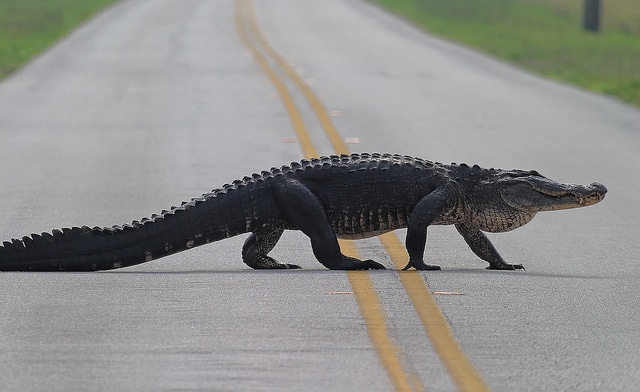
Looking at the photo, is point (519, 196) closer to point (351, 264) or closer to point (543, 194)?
point (543, 194)

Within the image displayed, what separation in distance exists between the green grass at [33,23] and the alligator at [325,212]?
62.9ft

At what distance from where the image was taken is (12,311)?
786 cm

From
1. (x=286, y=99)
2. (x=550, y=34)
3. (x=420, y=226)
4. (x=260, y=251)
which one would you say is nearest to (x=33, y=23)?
(x=550, y=34)

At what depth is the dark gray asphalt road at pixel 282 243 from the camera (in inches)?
266

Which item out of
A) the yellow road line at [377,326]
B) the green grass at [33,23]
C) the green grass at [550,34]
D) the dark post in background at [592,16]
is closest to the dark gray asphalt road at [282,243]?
the yellow road line at [377,326]

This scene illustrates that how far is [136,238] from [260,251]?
886 millimetres

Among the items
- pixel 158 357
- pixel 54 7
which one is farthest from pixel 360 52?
pixel 158 357

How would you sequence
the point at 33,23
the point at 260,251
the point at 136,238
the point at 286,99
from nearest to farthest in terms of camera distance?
1. the point at 136,238
2. the point at 260,251
3. the point at 286,99
4. the point at 33,23

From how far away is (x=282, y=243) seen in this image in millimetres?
10898

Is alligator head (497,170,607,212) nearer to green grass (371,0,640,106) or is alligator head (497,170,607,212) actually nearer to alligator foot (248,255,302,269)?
alligator foot (248,255,302,269)

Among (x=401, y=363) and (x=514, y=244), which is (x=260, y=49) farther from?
(x=401, y=363)

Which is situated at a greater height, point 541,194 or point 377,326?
point 377,326

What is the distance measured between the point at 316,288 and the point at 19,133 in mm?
11201

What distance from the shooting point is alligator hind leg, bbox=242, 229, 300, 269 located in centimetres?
965
